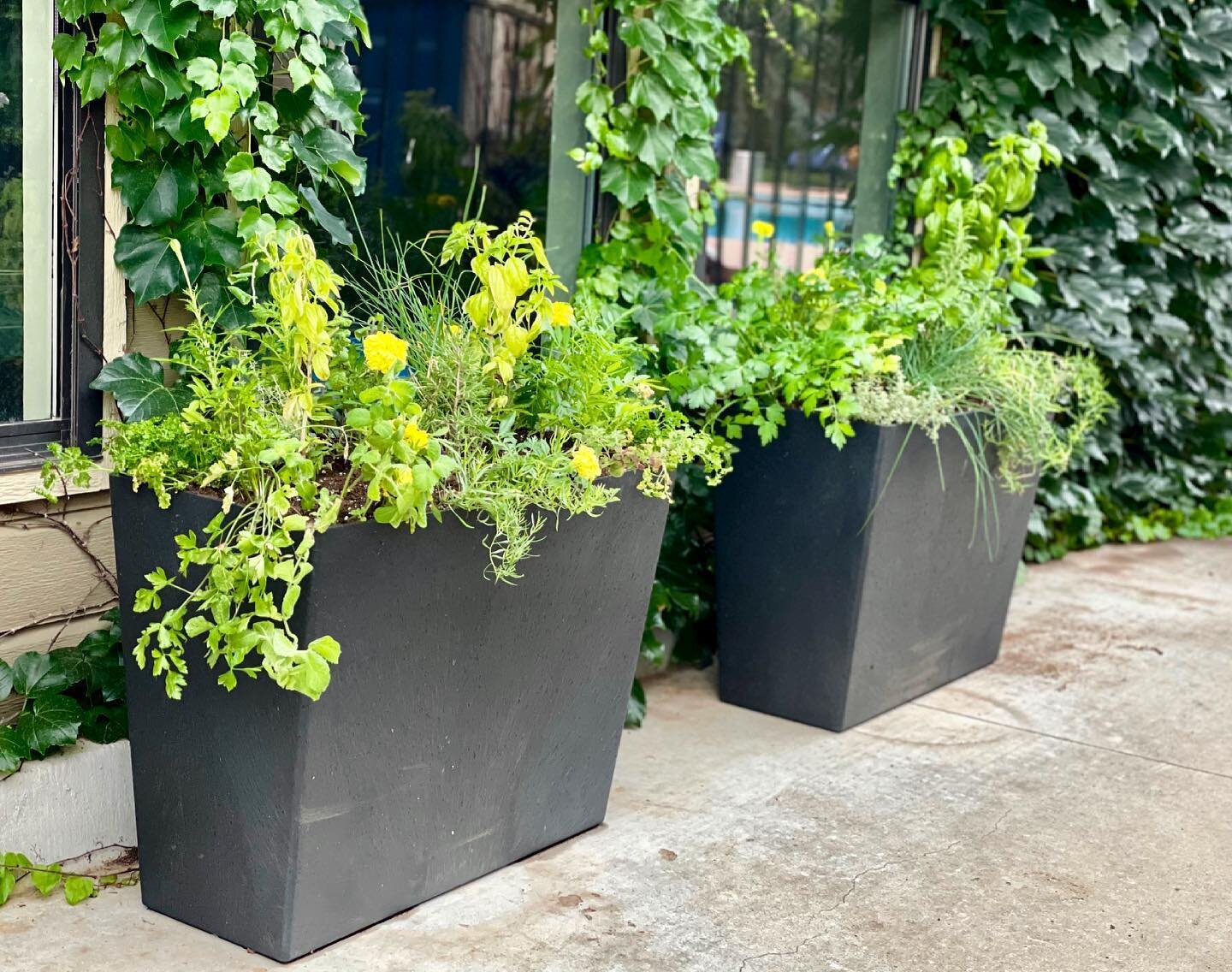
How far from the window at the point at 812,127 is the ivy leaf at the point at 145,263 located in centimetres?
194

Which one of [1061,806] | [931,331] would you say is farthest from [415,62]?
[1061,806]

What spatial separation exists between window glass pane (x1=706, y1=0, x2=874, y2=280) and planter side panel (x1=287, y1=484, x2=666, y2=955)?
1801 millimetres

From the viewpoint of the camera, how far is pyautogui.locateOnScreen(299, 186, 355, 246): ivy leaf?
8.72ft

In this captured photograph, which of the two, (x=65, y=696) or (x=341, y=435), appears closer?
(x=341, y=435)

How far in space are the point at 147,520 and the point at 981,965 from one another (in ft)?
5.06

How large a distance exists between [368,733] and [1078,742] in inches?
77.9

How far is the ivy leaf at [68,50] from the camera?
7.93 feet

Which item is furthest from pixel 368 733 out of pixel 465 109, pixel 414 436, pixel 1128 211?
pixel 1128 211

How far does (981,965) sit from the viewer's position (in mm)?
2381

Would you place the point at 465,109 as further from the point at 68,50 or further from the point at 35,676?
the point at 35,676

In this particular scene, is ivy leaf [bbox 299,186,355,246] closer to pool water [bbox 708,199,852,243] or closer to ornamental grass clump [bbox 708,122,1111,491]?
ornamental grass clump [bbox 708,122,1111,491]

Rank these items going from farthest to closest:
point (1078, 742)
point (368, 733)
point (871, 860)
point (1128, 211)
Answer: point (1128, 211)
point (1078, 742)
point (871, 860)
point (368, 733)

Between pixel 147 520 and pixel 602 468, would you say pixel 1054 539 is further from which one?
pixel 147 520

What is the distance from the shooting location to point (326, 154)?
264 cm
